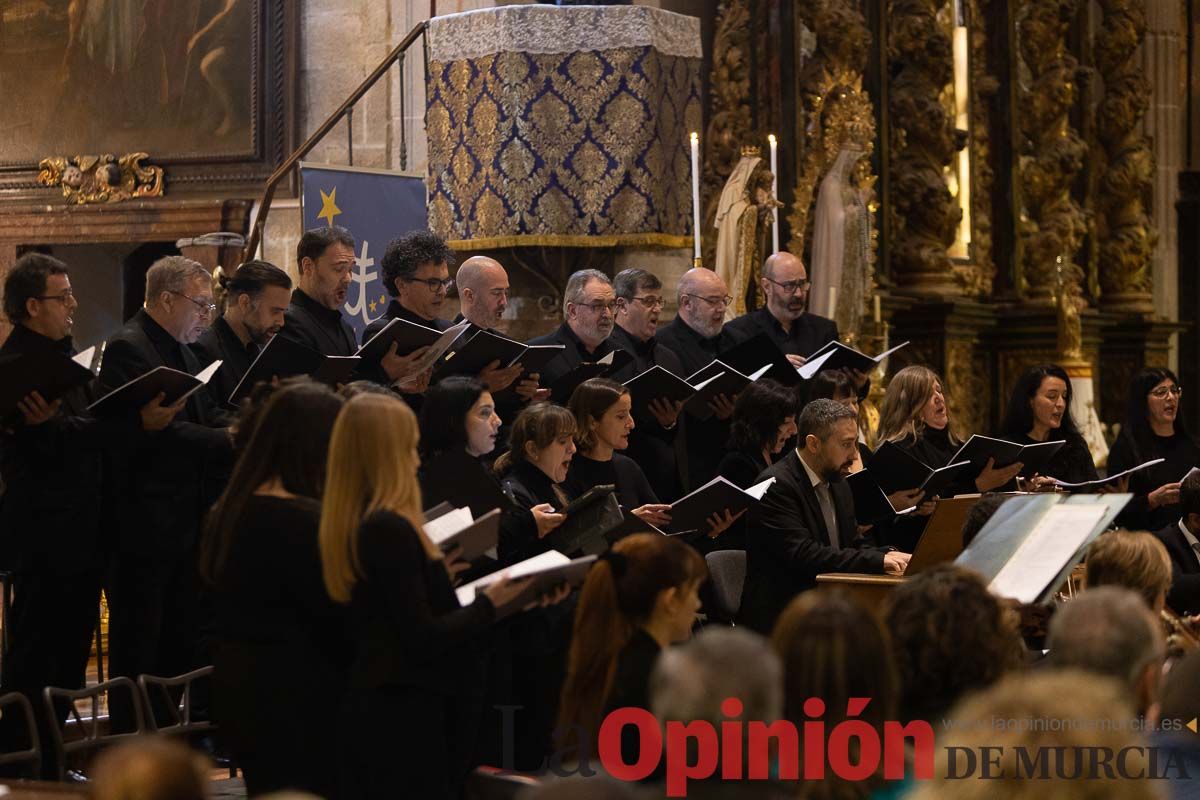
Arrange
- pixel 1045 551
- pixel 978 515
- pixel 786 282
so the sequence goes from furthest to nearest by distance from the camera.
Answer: pixel 786 282
pixel 978 515
pixel 1045 551

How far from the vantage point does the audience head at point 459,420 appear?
17.9 ft

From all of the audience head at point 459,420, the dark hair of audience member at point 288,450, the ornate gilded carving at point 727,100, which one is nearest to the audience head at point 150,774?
the dark hair of audience member at point 288,450

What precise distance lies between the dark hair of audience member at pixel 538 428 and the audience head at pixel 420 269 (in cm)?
112

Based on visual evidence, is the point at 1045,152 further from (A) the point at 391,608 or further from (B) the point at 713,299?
(A) the point at 391,608

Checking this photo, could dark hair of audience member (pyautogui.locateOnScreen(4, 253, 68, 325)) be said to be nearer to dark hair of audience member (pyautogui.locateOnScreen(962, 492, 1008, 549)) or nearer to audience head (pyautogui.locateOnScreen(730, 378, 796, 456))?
audience head (pyautogui.locateOnScreen(730, 378, 796, 456))

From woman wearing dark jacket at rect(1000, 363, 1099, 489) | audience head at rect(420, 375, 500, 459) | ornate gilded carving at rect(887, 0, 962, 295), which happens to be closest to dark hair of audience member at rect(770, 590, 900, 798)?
audience head at rect(420, 375, 500, 459)

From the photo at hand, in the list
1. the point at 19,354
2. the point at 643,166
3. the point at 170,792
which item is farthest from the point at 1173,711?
the point at 643,166

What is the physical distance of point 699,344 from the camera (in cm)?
821

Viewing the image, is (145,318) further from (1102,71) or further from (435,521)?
(1102,71)

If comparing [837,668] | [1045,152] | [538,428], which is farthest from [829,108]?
[837,668]

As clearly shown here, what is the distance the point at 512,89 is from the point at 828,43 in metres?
3.51

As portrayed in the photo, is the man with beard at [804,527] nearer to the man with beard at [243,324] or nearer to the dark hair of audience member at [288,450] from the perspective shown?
the man with beard at [243,324]

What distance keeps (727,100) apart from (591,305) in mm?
3712

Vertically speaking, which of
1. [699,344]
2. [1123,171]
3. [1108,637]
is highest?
[1123,171]
